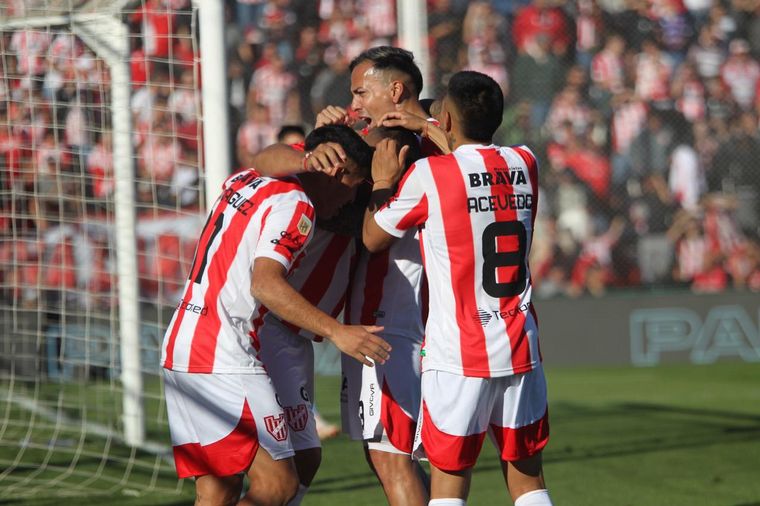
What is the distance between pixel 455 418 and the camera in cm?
416

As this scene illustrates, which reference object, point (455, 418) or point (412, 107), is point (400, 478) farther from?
point (412, 107)

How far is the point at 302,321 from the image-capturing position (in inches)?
155

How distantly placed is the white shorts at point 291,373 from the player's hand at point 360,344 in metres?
0.62

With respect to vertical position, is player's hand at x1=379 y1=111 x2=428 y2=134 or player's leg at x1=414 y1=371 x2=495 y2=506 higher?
player's hand at x1=379 y1=111 x2=428 y2=134

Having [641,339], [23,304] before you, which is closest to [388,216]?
[23,304]

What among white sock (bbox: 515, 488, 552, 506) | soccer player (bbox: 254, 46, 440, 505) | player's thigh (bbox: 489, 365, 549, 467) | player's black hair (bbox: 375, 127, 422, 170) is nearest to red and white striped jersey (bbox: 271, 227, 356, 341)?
soccer player (bbox: 254, 46, 440, 505)

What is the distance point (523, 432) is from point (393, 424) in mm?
594

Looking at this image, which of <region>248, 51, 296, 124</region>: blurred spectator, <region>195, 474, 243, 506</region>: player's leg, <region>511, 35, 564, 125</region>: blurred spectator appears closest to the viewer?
<region>195, 474, 243, 506</region>: player's leg

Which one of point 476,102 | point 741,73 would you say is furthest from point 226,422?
point 741,73

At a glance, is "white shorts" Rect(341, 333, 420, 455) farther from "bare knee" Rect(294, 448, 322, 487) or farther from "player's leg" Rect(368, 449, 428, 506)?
"bare knee" Rect(294, 448, 322, 487)

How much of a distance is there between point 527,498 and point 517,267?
90 cm

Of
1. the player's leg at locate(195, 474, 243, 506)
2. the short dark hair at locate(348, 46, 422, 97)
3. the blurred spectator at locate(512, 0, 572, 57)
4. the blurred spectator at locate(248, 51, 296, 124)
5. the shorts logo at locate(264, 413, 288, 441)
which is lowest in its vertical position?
the player's leg at locate(195, 474, 243, 506)

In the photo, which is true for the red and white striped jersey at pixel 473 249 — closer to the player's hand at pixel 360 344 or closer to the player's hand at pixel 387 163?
the player's hand at pixel 387 163

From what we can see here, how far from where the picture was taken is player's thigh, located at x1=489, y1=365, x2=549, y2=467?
425 cm
